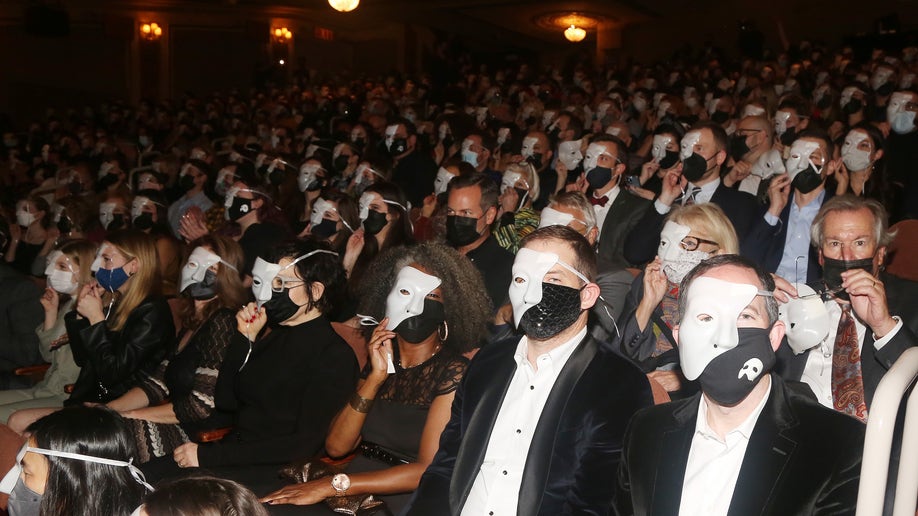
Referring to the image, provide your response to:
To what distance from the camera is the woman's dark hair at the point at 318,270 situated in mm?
3914

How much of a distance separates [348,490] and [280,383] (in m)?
0.71

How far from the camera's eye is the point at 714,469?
7.62ft

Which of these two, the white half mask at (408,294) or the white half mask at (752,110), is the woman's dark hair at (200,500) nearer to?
the white half mask at (408,294)

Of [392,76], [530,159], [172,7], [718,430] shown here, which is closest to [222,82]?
[172,7]

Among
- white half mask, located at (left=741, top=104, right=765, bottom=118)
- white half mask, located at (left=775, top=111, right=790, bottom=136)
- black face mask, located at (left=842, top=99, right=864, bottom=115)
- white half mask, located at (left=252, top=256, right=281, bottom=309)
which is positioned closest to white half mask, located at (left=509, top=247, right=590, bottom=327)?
white half mask, located at (left=252, top=256, right=281, bottom=309)

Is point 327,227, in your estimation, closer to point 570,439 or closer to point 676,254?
point 676,254

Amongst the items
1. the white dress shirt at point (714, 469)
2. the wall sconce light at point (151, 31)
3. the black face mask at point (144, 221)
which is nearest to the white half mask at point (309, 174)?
the black face mask at point (144, 221)

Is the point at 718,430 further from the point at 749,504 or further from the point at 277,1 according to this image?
the point at 277,1

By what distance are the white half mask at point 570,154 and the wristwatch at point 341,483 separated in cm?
467

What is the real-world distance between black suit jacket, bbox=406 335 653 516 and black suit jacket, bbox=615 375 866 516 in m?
0.22

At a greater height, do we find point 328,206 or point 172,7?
point 172,7

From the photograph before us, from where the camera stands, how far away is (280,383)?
12.1ft

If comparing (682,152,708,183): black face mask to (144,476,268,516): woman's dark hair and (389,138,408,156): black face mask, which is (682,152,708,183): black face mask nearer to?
(389,138,408,156): black face mask

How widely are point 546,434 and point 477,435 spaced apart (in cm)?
24
